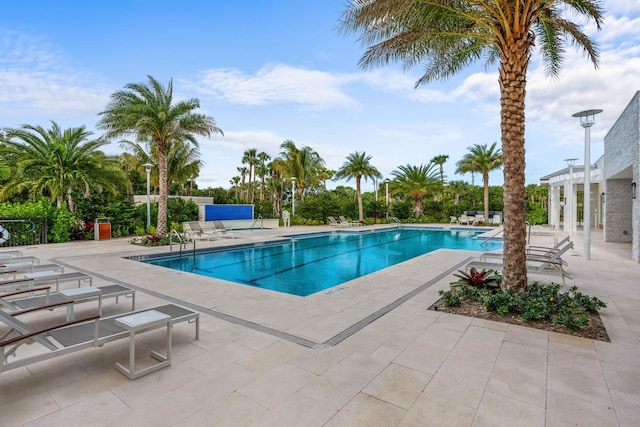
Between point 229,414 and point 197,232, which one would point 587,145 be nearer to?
point 229,414

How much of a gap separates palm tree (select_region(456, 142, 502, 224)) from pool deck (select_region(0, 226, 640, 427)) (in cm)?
2301

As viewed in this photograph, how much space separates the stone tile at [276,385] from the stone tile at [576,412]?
193 centimetres

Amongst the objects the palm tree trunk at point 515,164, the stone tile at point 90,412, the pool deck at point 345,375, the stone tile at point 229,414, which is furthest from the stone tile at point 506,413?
the palm tree trunk at point 515,164

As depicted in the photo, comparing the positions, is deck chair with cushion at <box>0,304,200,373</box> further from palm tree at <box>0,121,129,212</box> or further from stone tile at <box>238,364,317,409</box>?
palm tree at <box>0,121,129,212</box>

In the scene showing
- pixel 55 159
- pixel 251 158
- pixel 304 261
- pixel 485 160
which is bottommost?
pixel 304 261

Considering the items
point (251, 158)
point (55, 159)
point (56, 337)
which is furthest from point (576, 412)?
point (251, 158)

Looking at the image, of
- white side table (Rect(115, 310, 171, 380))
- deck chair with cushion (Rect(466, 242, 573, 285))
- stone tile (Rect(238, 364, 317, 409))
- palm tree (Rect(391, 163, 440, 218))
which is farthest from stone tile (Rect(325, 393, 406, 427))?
palm tree (Rect(391, 163, 440, 218))

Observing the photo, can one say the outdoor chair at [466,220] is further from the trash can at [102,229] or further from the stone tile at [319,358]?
the stone tile at [319,358]

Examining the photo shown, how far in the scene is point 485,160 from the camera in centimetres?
2616

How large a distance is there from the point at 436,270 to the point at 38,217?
1532 cm

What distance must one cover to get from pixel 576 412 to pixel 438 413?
108 cm

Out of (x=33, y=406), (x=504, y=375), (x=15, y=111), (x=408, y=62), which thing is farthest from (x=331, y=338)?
(x=15, y=111)

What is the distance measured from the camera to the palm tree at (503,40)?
207 inches

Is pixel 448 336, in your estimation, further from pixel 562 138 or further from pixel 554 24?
pixel 562 138
